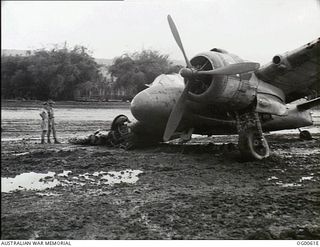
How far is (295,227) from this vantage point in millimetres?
4828

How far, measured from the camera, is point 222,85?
26.2 ft

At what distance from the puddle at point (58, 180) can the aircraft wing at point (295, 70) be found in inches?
162

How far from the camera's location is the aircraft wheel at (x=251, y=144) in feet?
27.9

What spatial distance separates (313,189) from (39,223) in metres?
4.23

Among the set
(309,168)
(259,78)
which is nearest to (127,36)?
(259,78)

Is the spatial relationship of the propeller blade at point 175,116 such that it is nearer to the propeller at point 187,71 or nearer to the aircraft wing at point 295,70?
the propeller at point 187,71

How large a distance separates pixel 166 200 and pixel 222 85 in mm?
3203

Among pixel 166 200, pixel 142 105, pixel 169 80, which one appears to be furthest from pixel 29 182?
pixel 169 80

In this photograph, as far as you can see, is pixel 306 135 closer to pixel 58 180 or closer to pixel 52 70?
pixel 52 70

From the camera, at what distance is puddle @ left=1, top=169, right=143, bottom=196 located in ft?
19.4

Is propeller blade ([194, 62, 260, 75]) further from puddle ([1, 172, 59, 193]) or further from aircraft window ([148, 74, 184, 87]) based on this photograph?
puddle ([1, 172, 59, 193])

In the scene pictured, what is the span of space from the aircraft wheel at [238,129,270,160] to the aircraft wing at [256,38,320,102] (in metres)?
1.52

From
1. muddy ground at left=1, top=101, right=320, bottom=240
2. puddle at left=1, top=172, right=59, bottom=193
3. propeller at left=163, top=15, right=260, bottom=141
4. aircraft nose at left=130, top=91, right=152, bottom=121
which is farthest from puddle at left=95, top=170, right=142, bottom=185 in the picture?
aircraft nose at left=130, top=91, right=152, bottom=121

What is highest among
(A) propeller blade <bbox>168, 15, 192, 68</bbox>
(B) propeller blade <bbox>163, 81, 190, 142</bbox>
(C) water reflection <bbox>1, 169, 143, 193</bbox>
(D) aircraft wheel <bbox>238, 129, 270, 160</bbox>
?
(A) propeller blade <bbox>168, 15, 192, 68</bbox>
